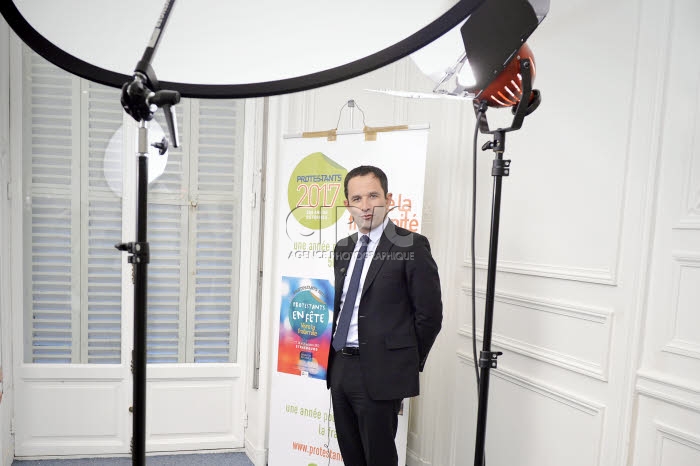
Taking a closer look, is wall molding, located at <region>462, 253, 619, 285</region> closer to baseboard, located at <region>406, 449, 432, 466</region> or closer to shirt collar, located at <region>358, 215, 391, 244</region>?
shirt collar, located at <region>358, 215, 391, 244</region>

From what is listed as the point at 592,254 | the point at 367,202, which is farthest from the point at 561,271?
the point at 367,202

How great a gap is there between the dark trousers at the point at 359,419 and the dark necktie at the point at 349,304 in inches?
2.6

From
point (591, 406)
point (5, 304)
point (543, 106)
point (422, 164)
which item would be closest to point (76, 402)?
point (5, 304)

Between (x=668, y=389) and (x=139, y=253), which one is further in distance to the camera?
(x=668, y=389)

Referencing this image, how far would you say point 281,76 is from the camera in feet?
0.92

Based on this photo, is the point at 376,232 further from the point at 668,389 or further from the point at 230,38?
the point at 230,38

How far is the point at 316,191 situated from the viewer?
215 cm

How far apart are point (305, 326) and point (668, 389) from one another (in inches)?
56.0

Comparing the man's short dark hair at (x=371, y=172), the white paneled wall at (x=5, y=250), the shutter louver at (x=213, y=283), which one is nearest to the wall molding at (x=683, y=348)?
the man's short dark hair at (x=371, y=172)

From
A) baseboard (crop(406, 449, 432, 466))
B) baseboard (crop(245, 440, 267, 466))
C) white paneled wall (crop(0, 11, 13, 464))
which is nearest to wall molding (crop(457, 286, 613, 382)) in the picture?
baseboard (crop(406, 449, 432, 466))

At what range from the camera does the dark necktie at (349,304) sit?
1.78 meters

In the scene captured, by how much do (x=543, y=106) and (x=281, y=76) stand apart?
1716 millimetres

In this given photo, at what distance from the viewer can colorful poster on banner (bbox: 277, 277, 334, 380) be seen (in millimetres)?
2086

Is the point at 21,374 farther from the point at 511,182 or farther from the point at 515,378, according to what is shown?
the point at 511,182
